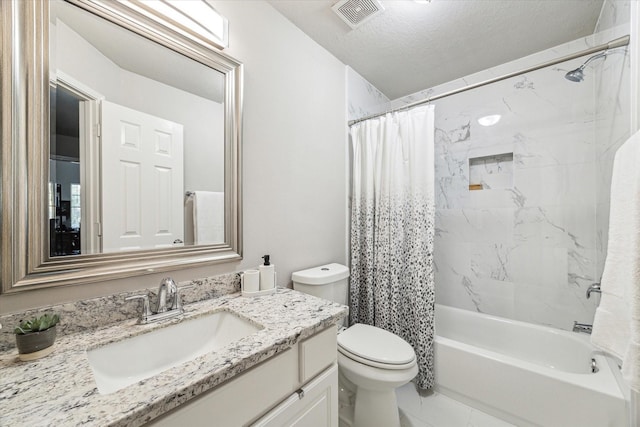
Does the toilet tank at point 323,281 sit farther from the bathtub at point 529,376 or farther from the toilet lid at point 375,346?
the bathtub at point 529,376

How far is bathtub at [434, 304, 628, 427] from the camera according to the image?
1.17 meters

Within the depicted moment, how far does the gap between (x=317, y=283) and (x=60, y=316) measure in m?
1.05

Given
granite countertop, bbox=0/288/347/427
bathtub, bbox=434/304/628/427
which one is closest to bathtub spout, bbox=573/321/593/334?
bathtub, bbox=434/304/628/427

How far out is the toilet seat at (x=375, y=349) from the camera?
1219 millimetres

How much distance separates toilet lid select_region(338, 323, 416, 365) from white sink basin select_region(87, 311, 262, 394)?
2.31 ft

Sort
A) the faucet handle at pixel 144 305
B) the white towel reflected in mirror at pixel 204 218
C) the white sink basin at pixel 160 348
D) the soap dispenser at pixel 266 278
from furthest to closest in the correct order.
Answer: the soap dispenser at pixel 266 278 → the white towel reflected in mirror at pixel 204 218 → the faucet handle at pixel 144 305 → the white sink basin at pixel 160 348

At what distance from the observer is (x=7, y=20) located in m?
0.69

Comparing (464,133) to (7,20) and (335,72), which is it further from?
(7,20)

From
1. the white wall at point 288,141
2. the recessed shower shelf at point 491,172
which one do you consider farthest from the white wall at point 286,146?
the recessed shower shelf at point 491,172

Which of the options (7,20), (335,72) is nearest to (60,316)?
(7,20)

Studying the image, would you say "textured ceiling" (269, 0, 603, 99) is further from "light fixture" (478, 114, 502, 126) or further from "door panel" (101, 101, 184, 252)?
"door panel" (101, 101, 184, 252)

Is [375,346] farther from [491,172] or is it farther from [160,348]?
[491,172]

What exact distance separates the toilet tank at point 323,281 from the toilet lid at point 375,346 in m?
0.24

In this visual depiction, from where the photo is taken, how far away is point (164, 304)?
0.91 metres
